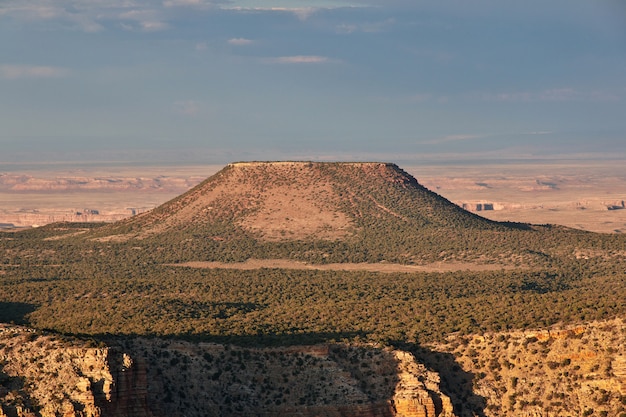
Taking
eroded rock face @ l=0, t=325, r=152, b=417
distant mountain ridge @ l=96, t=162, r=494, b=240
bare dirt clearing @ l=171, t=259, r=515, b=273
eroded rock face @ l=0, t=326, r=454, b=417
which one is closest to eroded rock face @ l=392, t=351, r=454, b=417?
eroded rock face @ l=0, t=326, r=454, b=417

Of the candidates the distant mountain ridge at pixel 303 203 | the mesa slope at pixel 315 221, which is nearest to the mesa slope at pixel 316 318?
the mesa slope at pixel 315 221

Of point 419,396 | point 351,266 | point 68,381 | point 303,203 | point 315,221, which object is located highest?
point 303,203

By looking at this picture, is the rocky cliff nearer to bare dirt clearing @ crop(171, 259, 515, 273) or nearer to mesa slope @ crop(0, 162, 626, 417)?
mesa slope @ crop(0, 162, 626, 417)

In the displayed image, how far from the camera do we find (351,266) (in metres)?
142

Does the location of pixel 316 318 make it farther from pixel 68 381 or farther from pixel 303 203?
pixel 303 203

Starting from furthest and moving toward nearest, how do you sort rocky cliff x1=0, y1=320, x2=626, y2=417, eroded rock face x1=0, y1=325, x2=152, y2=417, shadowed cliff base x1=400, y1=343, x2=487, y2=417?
1. shadowed cliff base x1=400, y1=343, x2=487, y2=417
2. rocky cliff x1=0, y1=320, x2=626, y2=417
3. eroded rock face x1=0, y1=325, x2=152, y2=417

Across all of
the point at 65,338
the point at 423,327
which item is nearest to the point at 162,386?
the point at 65,338

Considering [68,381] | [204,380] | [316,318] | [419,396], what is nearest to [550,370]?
[419,396]

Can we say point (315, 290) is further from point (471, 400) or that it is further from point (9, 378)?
point (9, 378)

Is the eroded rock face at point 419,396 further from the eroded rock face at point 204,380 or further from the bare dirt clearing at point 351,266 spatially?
the bare dirt clearing at point 351,266

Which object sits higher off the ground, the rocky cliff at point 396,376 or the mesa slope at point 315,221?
the mesa slope at point 315,221

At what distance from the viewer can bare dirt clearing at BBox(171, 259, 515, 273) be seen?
13800cm

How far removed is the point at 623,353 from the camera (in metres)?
70.2

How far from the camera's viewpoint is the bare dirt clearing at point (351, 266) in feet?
453
